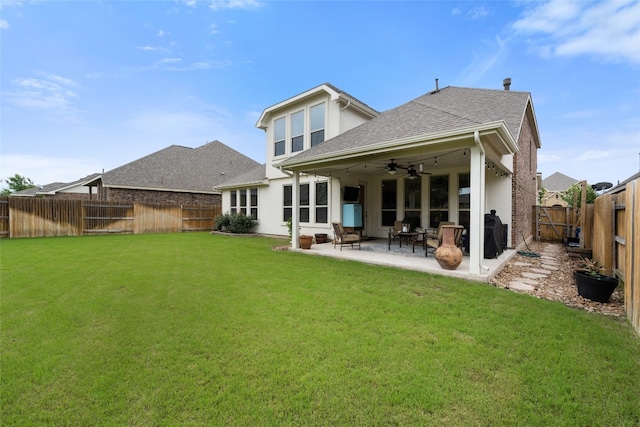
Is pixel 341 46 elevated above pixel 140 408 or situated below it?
above

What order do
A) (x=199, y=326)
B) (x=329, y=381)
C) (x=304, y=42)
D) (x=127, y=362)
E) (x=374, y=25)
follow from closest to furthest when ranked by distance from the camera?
(x=329, y=381), (x=127, y=362), (x=199, y=326), (x=374, y=25), (x=304, y=42)

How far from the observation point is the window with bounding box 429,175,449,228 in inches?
371

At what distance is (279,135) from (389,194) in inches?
237

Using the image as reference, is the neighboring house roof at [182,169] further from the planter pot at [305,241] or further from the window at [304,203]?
the planter pot at [305,241]

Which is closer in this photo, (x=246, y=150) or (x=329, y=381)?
(x=329, y=381)

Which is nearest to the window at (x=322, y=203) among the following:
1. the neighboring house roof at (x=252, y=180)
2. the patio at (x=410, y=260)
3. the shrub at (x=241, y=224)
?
the patio at (x=410, y=260)

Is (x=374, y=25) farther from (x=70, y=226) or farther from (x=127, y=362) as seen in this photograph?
(x=70, y=226)

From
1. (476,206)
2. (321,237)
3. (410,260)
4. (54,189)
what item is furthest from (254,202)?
(54,189)

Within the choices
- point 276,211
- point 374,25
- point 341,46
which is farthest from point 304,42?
point 276,211

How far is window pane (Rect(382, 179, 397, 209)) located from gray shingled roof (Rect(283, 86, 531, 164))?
272 cm

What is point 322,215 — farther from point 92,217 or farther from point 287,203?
point 92,217

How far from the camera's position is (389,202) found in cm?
1095

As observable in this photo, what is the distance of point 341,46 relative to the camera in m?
13.5

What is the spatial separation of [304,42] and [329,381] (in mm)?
14936
